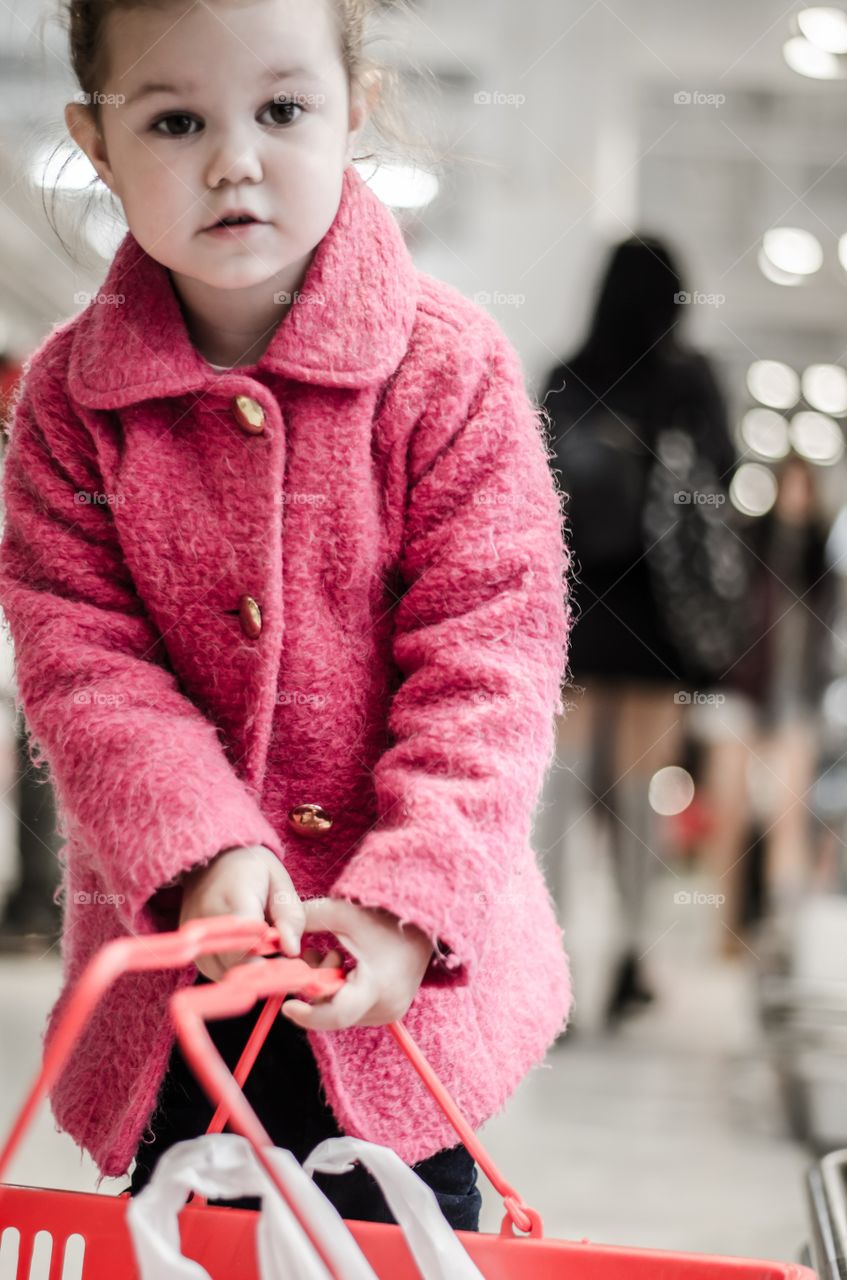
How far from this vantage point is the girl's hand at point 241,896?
617 millimetres

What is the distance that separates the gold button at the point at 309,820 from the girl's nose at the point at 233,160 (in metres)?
0.34

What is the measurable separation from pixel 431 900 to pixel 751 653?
2571 mm

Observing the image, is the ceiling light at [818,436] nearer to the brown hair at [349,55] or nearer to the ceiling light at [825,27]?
the ceiling light at [825,27]

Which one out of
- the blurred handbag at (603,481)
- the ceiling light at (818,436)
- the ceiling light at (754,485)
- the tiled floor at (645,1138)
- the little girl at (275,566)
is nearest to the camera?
the little girl at (275,566)

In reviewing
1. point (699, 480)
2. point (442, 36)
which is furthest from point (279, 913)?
point (442, 36)

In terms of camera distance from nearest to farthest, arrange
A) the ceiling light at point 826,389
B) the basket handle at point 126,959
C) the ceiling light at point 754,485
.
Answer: the basket handle at point 126,959
the ceiling light at point 754,485
the ceiling light at point 826,389

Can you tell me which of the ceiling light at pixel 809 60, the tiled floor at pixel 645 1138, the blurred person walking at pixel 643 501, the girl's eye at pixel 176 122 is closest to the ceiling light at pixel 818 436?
the ceiling light at pixel 809 60

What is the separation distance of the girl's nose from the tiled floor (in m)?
1.24

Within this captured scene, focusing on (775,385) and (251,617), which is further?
(775,385)

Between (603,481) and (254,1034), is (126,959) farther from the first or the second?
(603,481)

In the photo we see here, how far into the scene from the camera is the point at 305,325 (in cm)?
75

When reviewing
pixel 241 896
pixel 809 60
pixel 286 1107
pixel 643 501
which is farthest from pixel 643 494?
pixel 809 60

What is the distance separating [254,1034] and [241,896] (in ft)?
0.27

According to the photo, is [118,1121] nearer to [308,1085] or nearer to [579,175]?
[308,1085]
